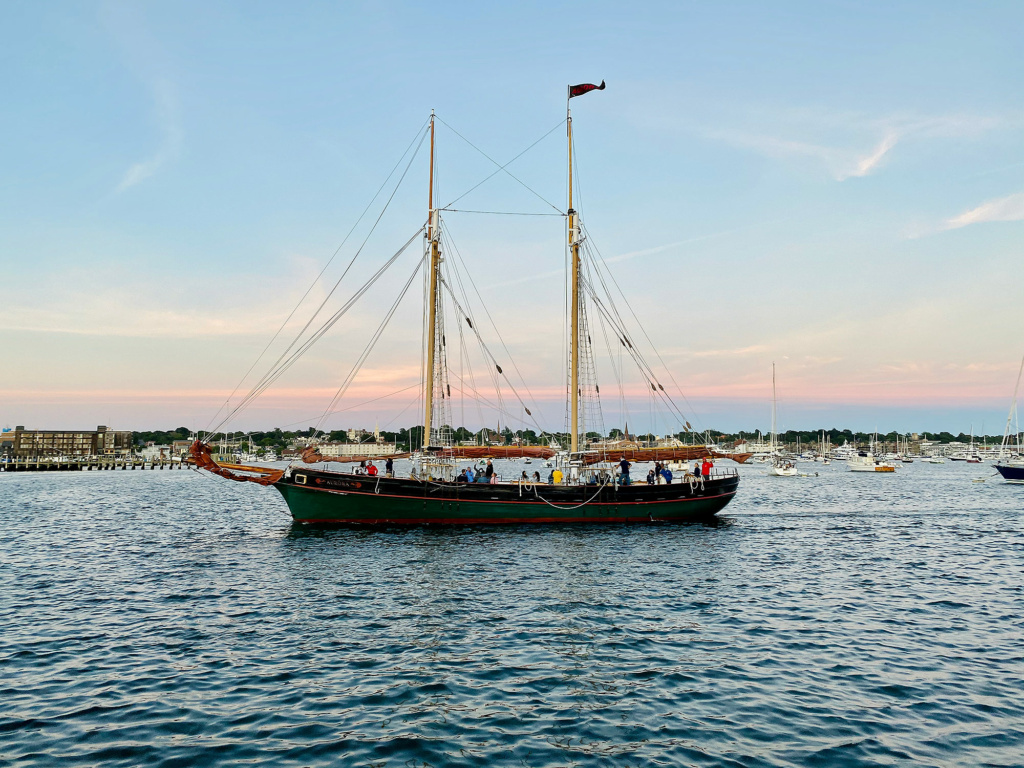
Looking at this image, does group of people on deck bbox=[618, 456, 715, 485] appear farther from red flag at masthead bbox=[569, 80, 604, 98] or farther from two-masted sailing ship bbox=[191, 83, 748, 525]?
red flag at masthead bbox=[569, 80, 604, 98]

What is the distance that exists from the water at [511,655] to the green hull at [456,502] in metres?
4.89

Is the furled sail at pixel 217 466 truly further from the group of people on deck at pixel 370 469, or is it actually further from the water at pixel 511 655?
the water at pixel 511 655

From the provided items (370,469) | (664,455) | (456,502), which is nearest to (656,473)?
(664,455)

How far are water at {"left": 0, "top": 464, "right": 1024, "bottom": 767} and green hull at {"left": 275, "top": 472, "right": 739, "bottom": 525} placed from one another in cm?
489

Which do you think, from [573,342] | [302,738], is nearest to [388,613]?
[302,738]

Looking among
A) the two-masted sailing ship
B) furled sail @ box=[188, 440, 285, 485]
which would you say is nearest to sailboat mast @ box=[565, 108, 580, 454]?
the two-masted sailing ship

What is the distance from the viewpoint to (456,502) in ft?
120

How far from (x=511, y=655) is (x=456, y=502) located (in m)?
22.2

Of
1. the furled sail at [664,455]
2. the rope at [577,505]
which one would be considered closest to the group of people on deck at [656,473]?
the furled sail at [664,455]

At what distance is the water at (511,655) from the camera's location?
10422mm

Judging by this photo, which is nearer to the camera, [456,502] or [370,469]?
[456,502]

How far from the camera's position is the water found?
1042 cm

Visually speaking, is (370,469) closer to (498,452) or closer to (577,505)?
(498,452)

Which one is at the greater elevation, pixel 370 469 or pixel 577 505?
pixel 370 469
